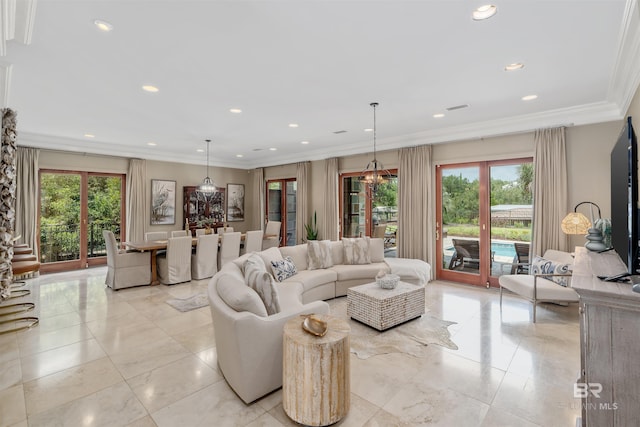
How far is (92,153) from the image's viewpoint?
6.88 metres

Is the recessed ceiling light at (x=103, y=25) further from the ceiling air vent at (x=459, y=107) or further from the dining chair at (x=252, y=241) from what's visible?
the dining chair at (x=252, y=241)

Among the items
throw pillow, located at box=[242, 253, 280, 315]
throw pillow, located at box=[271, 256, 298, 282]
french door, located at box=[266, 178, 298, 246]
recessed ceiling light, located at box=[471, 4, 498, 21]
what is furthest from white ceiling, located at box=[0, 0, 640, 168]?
french door, located at box=[266, 178, 298, 246]

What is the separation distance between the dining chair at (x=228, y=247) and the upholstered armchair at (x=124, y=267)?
1.37m

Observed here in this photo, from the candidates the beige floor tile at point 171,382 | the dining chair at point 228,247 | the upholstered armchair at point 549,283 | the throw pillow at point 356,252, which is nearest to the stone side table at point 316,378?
the beige floor tile at point 171,382

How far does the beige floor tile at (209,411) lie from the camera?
6.77ft

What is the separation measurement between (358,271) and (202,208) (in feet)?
18.7

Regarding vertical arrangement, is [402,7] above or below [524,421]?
above

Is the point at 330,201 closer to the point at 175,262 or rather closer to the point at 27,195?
the point at 175,262

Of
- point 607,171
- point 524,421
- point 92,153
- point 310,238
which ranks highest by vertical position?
point 92,153

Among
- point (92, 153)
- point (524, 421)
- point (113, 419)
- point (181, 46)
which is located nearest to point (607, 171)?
point (524, 421)

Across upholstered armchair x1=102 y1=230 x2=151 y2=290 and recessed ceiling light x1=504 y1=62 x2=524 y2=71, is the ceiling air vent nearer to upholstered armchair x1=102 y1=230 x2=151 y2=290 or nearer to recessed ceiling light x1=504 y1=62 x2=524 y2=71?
recessed ceiling light x1=504 y1=62 x2=524 y2=71

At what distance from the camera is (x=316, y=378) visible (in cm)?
195

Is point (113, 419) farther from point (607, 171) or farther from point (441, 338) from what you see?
point (607, 171)

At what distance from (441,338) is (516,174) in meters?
3.39
